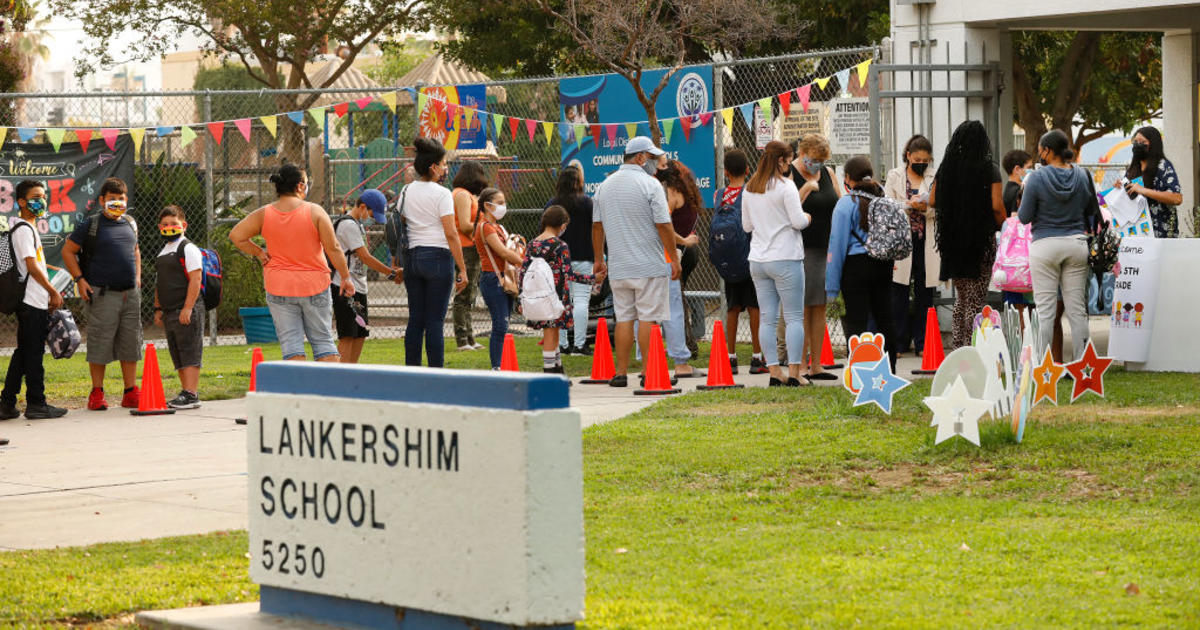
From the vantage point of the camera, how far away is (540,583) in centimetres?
467

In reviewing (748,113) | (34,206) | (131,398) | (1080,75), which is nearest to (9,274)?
(34,206)

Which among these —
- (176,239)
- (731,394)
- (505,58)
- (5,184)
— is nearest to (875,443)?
(731,394)

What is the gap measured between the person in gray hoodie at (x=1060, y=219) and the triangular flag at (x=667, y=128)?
215 inches

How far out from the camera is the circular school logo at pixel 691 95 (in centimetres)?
1741

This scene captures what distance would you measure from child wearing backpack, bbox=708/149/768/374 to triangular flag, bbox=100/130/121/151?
762 cm

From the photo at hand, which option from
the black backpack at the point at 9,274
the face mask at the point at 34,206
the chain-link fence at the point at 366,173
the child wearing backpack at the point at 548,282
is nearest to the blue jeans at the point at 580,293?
the child wearing backpack at the point at 548,282

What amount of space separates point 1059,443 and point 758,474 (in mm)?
1804

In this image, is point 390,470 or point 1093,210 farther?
point 1093,210

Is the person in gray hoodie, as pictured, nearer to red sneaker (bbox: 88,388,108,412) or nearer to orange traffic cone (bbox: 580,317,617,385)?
orange traffic cone (bbox: 580,317,617,385)

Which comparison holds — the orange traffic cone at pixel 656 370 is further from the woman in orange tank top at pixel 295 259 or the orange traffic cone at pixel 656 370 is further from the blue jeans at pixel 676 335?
the woman in orange tank top at pixel 295 259

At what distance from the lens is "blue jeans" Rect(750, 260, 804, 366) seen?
11992 mm

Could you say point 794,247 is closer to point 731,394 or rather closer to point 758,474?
point 731,394

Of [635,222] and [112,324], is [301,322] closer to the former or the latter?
[112,324]

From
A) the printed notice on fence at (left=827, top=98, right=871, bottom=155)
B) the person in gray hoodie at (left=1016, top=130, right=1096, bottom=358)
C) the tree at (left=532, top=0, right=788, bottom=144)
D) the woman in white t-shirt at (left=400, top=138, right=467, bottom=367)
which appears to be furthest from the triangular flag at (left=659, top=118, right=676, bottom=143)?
→ the person in gray hoodie at (left=1016, top=130, right=1096, bottom=358)
